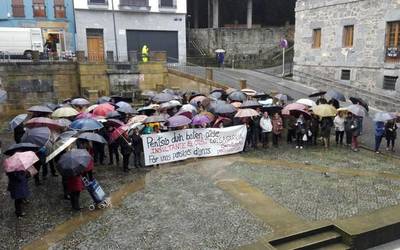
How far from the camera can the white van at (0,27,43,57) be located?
88.3 feet

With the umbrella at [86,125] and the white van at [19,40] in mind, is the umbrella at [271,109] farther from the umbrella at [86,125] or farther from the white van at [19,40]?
the white van at [19,40]

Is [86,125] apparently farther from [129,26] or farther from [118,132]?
[129,26]

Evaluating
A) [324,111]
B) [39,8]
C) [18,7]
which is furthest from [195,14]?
[324,111]

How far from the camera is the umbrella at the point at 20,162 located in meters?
8.48

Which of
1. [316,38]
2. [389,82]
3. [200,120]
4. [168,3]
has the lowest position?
[200,120]

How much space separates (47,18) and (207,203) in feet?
89.4

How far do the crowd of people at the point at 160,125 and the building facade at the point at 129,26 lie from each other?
56.3ft

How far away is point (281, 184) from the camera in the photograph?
10906mm

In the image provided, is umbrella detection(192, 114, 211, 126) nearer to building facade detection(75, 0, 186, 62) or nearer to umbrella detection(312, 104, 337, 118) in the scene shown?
umbrella detection(312, 104, 337, 118)

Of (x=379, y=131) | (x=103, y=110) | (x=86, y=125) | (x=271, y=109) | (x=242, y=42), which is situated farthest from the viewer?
(x=242, y=42)

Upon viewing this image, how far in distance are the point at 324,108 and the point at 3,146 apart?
1330cm

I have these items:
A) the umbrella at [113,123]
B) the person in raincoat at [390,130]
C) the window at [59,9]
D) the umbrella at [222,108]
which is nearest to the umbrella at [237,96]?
the umbrella at [222,108]

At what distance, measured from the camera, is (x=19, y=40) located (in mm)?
27422

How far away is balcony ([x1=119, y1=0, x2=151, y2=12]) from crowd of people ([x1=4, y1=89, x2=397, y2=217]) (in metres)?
17.7
